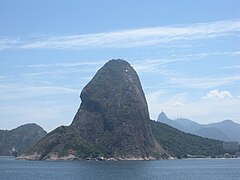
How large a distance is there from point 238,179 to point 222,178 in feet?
20.6

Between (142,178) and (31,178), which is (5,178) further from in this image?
(142,178)

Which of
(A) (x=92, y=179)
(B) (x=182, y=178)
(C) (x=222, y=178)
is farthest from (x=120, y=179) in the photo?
(C) (x=222, y=178)

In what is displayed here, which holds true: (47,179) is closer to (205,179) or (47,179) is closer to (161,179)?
(161,179)

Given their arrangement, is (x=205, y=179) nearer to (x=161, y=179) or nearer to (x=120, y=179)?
(x=161, y=179)

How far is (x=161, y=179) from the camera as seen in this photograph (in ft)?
401

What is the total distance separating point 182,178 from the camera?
4924 inches

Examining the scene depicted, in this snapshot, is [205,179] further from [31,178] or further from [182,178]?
[31,178]

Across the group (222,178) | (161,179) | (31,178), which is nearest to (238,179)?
(222,178)

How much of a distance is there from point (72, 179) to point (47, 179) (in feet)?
21.8

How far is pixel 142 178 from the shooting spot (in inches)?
4857

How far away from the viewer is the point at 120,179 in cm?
11850

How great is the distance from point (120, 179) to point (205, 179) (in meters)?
21.4

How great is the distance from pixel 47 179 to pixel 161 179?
27.8 m

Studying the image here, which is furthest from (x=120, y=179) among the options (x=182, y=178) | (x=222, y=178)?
(x=222, y=178)
